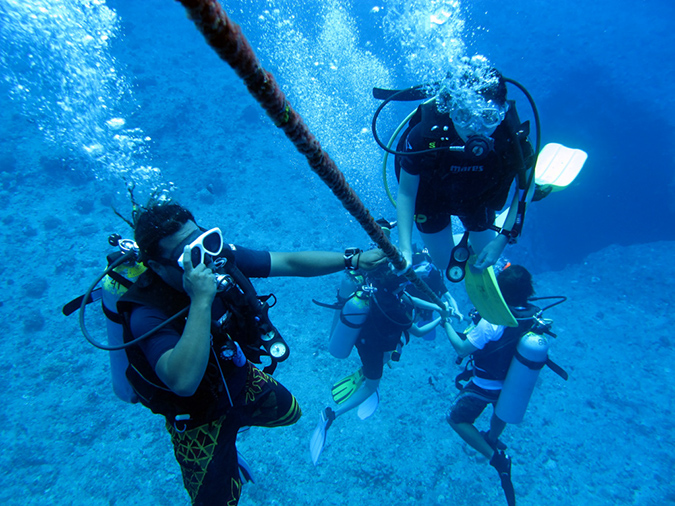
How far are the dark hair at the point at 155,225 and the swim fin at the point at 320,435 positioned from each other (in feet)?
17.0

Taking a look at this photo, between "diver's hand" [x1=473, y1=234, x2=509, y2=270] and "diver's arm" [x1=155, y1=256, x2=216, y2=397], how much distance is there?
8.31 feet

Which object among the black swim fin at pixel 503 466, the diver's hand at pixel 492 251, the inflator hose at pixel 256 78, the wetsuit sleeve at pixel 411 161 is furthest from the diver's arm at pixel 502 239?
the black swim fin at pixel 503 466

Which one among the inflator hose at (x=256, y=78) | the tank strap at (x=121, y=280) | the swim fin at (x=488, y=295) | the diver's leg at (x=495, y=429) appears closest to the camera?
the inflator hose at (x=256, y=78)

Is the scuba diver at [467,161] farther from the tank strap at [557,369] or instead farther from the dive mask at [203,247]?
the tank strap at [557,369]

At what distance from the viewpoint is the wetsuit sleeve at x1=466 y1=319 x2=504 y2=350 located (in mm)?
4392

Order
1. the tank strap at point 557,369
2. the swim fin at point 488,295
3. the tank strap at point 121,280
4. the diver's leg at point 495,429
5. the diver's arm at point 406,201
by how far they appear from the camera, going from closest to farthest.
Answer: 1. the tank strap at point 121,280
2. the diver's arm at point 406,201
3. the swim fin at point 488,295
4. the tank strap at point 557,369
5. the diver's leg at point 495,429

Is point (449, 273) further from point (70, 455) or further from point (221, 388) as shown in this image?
point (70, 455)

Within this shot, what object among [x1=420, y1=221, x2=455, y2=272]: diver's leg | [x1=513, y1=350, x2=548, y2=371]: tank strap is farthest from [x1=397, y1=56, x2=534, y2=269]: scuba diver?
[x1=513, y1=350, x2=548, y2=371]: tank strap

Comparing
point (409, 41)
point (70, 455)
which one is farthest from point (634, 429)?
point (409, 41)

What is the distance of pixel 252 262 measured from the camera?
2480mm

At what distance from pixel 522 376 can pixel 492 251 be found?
2.31 m

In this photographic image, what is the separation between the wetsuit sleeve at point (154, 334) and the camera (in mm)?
1729

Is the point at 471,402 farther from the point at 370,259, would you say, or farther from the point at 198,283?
the point at 198,283

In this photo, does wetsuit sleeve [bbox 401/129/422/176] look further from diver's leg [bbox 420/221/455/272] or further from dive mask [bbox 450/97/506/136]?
diver's leg [bbox 420/221/455/272]
